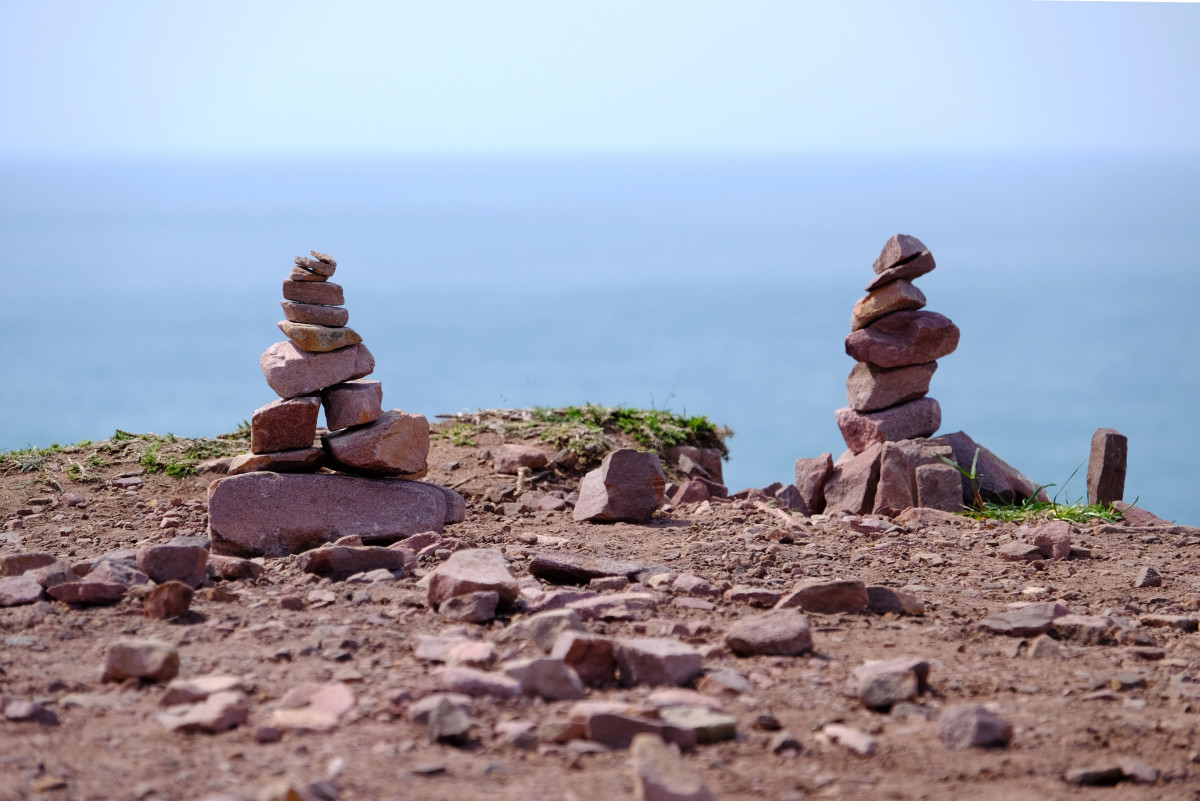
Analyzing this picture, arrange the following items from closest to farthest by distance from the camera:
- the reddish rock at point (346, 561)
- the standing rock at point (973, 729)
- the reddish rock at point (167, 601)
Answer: the standing rock at point (973, 729) < the reddish rock at point (167, 601) < the reddish rock at point (346, 561)

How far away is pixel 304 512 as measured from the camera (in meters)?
6.07

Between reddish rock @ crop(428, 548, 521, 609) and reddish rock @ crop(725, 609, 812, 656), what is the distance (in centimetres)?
84

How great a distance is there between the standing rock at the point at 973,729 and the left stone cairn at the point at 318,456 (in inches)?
153

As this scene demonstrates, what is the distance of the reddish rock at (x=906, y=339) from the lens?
8.52 metres

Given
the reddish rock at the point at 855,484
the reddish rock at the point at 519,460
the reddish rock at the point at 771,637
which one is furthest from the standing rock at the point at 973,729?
the reddish rock at the point at 519,460

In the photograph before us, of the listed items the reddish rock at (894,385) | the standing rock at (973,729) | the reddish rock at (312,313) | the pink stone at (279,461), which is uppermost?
the reddish rock at (312,313)

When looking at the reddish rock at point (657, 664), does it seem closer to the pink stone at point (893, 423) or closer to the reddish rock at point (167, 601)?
the reddish rock at point (167, 601)

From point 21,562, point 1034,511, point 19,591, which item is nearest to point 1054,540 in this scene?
point 1034,511

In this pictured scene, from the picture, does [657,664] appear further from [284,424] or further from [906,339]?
[906,339]

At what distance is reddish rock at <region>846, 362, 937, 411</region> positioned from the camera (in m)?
8.66

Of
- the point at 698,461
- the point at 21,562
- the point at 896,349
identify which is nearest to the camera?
the point at 21,562

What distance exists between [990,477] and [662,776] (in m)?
6.57

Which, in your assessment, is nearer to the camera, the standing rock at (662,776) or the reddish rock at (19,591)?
the standing rock at (662,776)

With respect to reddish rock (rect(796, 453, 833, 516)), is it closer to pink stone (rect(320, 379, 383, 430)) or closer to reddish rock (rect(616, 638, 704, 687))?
pink stone (rect(320, 379, 383, 430))
